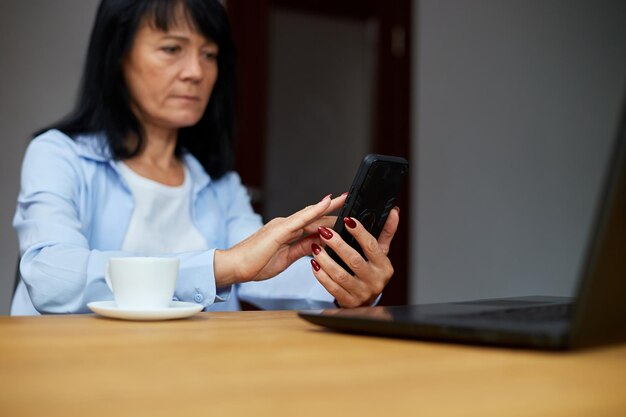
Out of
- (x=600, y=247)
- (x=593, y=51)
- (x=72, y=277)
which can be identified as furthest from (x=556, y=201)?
(x=600, y=247)

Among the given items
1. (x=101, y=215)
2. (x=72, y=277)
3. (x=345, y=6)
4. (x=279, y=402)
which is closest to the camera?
(x=279, y=402)

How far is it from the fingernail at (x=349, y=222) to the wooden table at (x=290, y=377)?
44 cm

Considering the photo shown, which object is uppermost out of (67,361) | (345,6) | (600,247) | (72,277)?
(345,6)

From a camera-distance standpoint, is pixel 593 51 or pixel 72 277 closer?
pixel 72 277

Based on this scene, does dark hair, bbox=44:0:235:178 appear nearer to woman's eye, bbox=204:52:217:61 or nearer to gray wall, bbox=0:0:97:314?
woman's eye, bbox=204:52:217:61

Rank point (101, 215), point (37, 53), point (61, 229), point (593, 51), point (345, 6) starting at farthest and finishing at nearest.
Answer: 1. point (593, 51)
2. point (345, 6)
3. point (37, 53)
4. point (101, 215)
5. point (61, 229)

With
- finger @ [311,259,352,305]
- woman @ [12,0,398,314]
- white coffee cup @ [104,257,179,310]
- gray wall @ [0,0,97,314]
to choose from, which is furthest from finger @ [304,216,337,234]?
gray wall @ [0,0,97,314]

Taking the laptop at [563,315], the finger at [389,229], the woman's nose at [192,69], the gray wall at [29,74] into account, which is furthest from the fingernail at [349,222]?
the gray wall at [29,74]

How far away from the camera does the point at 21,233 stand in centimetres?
146

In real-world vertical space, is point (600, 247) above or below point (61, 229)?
above

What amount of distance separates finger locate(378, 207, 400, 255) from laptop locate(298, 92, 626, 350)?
442mm

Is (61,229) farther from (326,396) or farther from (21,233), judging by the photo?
(326,396)

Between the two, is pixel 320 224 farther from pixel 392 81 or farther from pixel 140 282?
pixel 392 81

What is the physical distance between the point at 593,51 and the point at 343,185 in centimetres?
160
